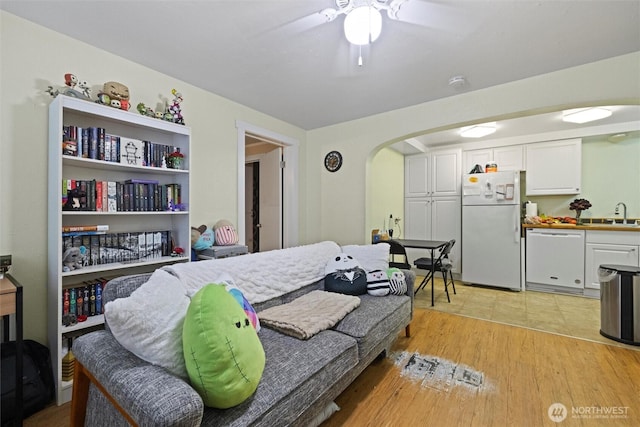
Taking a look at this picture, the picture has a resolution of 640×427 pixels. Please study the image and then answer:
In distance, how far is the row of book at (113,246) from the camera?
1.84m

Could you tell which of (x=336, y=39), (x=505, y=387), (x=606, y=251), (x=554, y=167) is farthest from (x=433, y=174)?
(x=505, y=387)

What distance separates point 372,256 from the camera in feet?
8.70

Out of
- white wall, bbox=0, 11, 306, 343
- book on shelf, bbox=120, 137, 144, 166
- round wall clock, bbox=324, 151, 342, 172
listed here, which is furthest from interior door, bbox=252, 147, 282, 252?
white wall, bbox=0, 11, 306, 343

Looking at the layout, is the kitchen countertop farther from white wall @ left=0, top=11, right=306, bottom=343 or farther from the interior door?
white wall @ left=0, top=11, right=306, bottom=343

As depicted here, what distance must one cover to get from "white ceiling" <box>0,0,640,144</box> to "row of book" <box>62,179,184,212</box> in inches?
39.1

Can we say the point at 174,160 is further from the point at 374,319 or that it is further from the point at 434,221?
the point at 434,221

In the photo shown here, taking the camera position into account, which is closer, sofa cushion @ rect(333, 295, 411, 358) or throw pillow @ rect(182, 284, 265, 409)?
throw pillow @ rect(182, 284, 265, 409)

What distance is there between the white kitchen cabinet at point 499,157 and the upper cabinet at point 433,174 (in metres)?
0.19

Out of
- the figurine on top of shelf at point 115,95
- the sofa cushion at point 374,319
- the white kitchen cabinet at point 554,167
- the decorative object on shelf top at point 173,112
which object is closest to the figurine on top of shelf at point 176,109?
the decorative object on shelf top at point 173,112

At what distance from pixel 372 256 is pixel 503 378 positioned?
1.28 m

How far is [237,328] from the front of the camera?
3.40ft

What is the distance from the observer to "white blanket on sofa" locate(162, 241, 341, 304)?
5.28 ft

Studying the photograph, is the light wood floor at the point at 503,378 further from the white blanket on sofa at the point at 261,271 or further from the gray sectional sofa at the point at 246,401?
the white blanket on sofa at the point at 261,271

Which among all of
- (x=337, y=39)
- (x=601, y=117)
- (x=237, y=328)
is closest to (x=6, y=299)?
(x=237, y=328)
